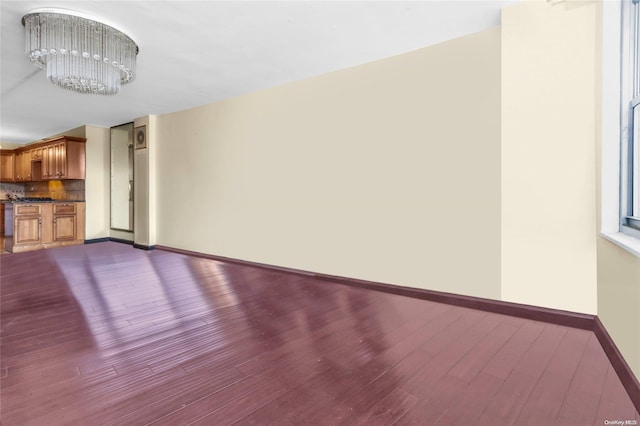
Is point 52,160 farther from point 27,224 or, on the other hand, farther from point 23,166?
point 23,166

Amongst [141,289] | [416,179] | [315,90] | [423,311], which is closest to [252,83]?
[315,90]

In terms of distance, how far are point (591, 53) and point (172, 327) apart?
3.65 meters

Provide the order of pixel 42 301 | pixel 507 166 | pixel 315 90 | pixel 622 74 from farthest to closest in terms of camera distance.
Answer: pixel 315 90, pixel 42 301, pixel 507 166, pixel 622 74

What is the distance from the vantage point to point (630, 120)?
2.03 meters

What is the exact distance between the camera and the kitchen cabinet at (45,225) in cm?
610

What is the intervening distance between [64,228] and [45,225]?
31 cm

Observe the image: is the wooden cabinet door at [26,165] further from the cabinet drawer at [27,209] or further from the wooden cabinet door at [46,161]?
the cabinet drawer at [27,209]

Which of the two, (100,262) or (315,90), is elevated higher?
(315,90)

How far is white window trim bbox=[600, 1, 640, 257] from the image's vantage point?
6.95ft

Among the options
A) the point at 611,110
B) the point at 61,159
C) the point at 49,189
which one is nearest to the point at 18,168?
the point at 49,189

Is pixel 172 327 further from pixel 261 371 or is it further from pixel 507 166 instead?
pixel 507 166

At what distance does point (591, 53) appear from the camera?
93.3 inches

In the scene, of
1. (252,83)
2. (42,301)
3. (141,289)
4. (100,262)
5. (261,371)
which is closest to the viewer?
(261,371)

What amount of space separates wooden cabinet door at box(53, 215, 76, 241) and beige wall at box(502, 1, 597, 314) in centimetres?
781
